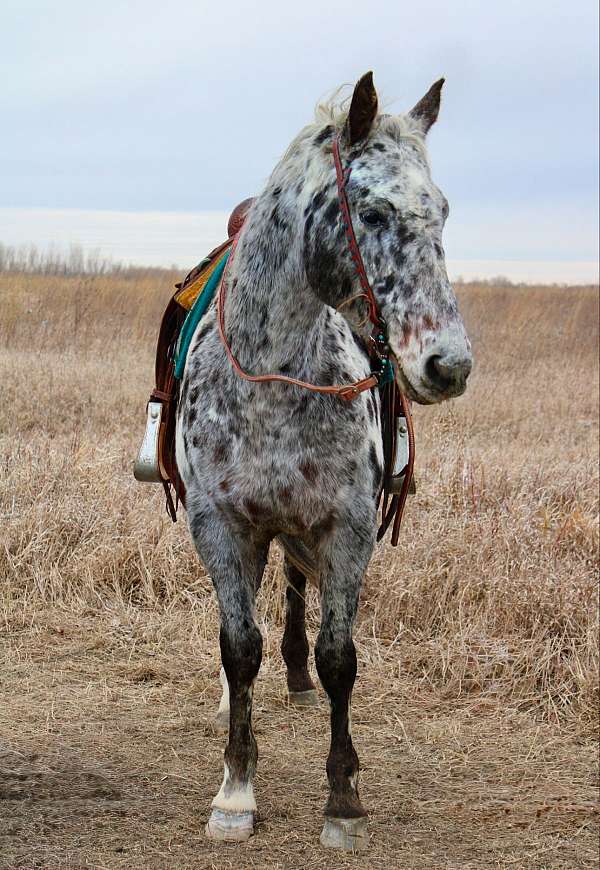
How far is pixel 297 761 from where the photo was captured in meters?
3.75

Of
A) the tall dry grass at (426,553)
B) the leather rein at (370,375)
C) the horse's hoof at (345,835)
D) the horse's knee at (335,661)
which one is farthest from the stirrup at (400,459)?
the tall dry grass at (426,553)

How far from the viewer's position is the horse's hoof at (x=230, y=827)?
309 cm

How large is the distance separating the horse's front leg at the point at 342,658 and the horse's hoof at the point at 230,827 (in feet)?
0.78

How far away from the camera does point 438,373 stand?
235 cm

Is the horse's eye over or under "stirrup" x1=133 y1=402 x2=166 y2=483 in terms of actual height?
over

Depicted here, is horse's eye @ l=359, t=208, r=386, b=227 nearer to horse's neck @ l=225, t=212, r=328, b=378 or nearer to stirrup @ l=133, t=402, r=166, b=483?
horse's neck @ l=225, t=212, r=328, b=378

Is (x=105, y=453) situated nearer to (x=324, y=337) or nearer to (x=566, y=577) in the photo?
(x=566, y=577)

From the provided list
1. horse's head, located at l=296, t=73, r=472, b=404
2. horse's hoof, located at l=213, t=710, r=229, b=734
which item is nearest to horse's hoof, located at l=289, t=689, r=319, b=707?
horse's hoof, located at l=213, t=710, r=229, b=734

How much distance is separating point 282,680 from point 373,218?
258cm

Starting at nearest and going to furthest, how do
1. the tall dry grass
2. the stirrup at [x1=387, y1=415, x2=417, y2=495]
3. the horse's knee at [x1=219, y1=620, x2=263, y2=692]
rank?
the horse's knee at [x1=219, y1=620, x2=263, y2=692] → the stirrup at [x1=387, y1=415, x2=417, y2=495] → the tall dry grass

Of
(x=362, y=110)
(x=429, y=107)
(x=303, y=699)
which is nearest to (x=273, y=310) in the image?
(x=362, y=110)

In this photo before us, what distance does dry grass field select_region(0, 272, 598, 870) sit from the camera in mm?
3195

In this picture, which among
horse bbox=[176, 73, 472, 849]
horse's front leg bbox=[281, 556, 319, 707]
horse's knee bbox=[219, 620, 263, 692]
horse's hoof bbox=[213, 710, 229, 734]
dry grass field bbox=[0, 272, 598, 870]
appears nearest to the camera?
horse bbox=[176, 73, 472, 849]

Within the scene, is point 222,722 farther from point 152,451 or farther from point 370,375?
point 370,375
